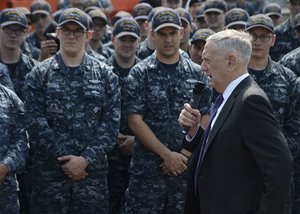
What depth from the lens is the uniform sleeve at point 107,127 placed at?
550cm

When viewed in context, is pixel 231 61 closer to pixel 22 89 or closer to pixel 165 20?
pixel 165 20

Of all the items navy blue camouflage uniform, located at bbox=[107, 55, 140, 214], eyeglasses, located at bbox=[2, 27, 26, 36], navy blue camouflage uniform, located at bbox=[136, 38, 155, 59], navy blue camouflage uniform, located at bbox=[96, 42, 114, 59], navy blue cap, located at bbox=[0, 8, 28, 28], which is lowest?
navy blue camouflage uniform, located at bbox=[107, 55, 140, 214]

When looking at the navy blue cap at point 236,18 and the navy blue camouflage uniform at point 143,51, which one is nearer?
the navy blue camouflage uniform at point 143,51

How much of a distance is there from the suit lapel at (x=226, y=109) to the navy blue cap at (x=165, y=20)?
249cm

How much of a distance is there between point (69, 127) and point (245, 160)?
7.92 ft

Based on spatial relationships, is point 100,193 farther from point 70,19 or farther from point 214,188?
point 214,188

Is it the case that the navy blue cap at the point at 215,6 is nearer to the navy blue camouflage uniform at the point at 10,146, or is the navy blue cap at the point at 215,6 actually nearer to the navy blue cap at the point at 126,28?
the navy blue cap at the point at 126,28

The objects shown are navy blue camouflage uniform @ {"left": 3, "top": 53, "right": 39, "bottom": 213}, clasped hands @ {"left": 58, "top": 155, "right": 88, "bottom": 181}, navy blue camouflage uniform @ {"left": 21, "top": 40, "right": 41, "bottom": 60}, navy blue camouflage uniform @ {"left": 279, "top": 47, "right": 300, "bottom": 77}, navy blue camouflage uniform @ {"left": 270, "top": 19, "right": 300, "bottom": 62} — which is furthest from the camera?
navy blue camouflage uniform @ {"left": 270, "top": 19, "right": 300, "bottom": 62}

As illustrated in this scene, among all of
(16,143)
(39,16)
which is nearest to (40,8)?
(39,16)

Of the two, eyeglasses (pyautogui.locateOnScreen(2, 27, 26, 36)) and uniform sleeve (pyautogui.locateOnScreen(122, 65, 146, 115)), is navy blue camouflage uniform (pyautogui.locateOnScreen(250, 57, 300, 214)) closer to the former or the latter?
uniform sleeve (pyautogui.locateOnScreen(122, 65, 146, 115))

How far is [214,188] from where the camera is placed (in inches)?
139

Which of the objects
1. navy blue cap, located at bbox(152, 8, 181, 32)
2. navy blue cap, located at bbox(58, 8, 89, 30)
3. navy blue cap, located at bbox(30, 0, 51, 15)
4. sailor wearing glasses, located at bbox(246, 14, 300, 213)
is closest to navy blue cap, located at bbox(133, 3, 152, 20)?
navy blue cap, located at bbox(30, 0, 51, 15)

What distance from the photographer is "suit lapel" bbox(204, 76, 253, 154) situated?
11.6 feet

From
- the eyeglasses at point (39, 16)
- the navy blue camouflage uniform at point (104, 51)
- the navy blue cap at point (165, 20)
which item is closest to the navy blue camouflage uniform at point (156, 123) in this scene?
the navy blue cap at point (165, 20)
